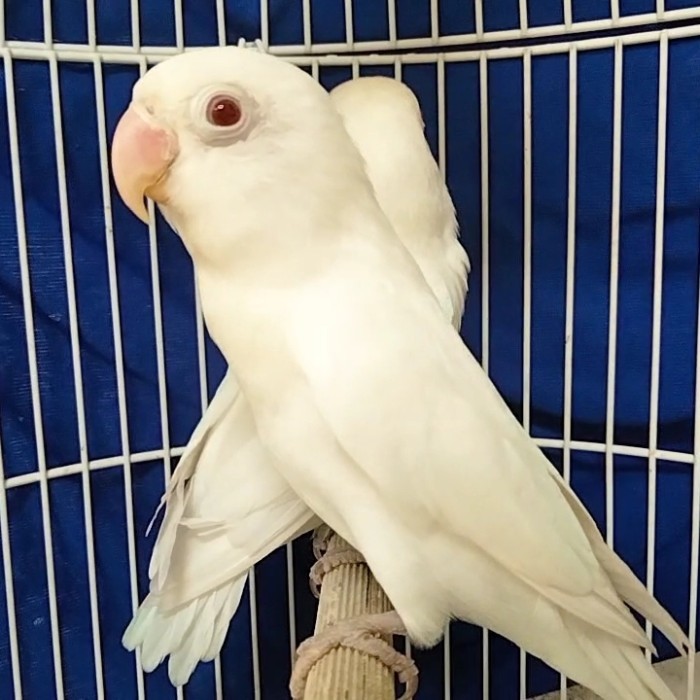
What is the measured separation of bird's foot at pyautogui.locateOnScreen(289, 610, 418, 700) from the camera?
2.73 ft

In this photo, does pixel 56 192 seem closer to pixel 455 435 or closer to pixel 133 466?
pixel 133 466

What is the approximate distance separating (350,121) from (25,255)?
0.38m

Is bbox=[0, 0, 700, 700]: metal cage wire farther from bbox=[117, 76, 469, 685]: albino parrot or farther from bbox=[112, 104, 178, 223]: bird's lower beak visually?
bbox=[112, 104, 178, 223]: bird's lower beak

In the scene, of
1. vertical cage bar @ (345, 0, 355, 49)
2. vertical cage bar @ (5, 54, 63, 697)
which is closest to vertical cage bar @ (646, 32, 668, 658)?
vertical cage bar @ (345, 0, 355, 49)

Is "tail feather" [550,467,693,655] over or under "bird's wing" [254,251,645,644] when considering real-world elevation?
under

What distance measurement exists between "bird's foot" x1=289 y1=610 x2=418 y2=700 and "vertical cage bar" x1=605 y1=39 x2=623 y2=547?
424 mm

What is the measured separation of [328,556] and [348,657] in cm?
22

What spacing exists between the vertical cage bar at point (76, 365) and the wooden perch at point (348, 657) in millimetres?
299

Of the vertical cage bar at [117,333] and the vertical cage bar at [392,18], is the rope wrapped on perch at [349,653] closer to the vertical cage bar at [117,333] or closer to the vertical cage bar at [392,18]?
the vertical cage bar at [117,333]

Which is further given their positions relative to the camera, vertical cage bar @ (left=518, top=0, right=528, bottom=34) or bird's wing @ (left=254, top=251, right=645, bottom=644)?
vertical cage bar @ (left=518, top=0, right=528, bottom=34)

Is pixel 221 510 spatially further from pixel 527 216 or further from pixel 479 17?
pixel 479 17

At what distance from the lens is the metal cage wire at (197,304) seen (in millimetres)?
1042

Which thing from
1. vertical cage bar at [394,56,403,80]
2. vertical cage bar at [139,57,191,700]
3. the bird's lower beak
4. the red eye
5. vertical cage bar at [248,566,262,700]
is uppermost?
vertical cage bar at [394,56,403,80]

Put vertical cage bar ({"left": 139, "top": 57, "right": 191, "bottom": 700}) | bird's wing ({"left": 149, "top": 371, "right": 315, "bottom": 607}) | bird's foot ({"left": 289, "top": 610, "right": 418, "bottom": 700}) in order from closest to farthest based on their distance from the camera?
bird's foot ({"left": 289, "top": 610, "right": 418, "bottom": 700}) → bird's wing ({"left": 149, "top": 371, "right": 315, "bottom": 607}) → vertical cage bar ({"left": 139, "top": 57, "right": 191, "bottom": 700})
